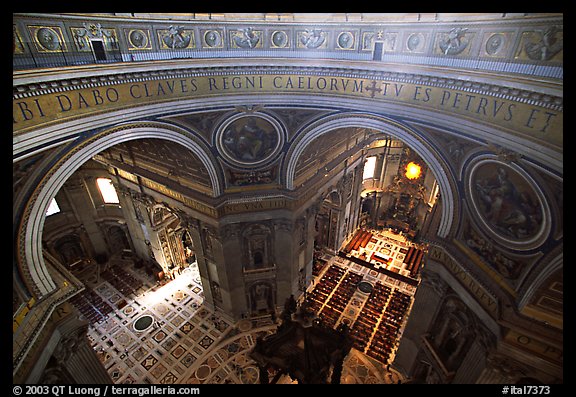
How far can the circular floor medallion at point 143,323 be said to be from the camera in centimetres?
1770

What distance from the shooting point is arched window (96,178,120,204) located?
20156mm

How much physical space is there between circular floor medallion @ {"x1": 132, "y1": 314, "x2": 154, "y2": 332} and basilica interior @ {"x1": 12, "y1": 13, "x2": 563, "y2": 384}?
13 centimetres

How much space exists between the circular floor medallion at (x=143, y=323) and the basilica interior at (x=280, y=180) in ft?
0.41

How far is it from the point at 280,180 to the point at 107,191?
13.9 m

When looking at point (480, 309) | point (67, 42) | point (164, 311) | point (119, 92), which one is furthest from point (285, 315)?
point (164, 311)

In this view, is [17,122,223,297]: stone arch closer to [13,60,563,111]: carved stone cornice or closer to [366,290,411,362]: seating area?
[13,60,563,111]: carved stone cornice

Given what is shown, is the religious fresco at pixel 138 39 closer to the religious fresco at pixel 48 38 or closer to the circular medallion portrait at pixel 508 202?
the religious fresco at pixel 48 38

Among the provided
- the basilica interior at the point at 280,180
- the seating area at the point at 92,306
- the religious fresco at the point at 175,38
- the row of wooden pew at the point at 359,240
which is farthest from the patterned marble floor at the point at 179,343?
the religious fresco at the point at 175,38

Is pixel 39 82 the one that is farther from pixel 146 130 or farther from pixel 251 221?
pixel 251 221

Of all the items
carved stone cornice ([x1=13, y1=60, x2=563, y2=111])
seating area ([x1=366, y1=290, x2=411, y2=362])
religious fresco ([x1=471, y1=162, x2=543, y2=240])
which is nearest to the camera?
carved stone cornice ([x1=13, y1=60, x2=563, y2=111])

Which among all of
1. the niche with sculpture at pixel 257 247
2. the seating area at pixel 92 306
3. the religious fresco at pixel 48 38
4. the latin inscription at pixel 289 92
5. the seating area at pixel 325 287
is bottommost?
the seating area at pixel 92 306

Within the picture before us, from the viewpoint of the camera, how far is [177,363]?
15648 mm

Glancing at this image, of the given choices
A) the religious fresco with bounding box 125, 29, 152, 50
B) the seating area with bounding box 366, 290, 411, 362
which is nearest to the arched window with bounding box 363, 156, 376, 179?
the seating area with bounding box 366, 290, 411, 362

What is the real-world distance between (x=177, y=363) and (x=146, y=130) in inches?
486
